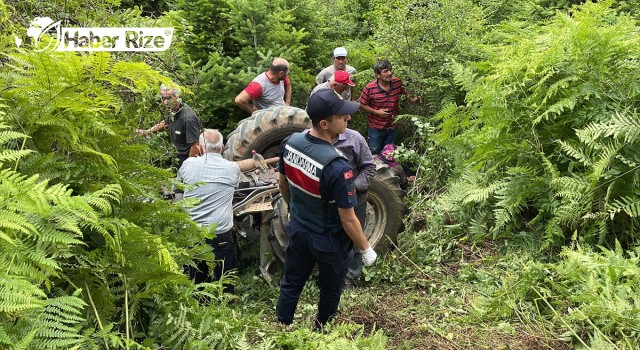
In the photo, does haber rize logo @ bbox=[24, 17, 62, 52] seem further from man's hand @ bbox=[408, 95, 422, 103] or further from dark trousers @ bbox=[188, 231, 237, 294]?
man's hand @ bbox=[408, 95, 422, 103]

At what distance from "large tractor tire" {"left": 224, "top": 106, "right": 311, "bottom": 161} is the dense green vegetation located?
108cm

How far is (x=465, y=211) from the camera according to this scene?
581cm

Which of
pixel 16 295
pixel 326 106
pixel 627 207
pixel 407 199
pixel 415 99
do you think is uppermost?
pixel 16 295

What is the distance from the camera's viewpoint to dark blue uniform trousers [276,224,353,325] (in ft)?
13.5

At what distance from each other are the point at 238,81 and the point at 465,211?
A: 3.85 m

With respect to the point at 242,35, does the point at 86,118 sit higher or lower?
higher

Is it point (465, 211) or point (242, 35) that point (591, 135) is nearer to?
point (465, 211)

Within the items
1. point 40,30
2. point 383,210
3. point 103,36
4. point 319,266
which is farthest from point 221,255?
point 40,30

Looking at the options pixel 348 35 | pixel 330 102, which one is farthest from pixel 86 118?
pixel 348 35

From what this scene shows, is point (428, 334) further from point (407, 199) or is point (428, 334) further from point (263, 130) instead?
point (263, 130)

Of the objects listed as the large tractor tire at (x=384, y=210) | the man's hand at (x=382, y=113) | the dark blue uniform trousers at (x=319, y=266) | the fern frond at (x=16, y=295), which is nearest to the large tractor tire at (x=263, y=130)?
the large tractor tire at (x=384, y=210)

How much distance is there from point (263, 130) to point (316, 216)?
2.48 meters

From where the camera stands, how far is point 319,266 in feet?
14.0

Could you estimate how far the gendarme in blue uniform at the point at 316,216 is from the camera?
12.7 ft
